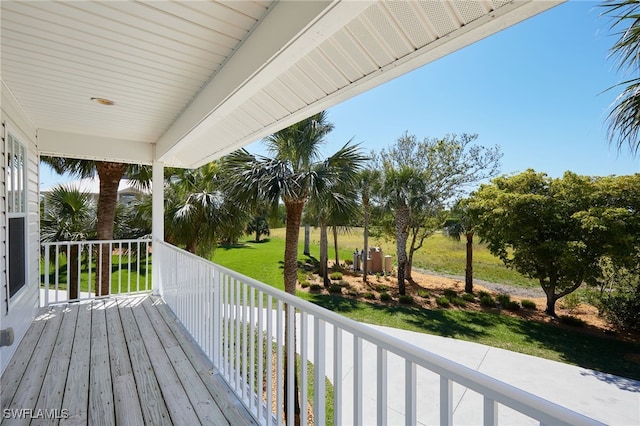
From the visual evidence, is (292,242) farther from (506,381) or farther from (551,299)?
(551,299)

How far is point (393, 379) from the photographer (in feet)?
16.3

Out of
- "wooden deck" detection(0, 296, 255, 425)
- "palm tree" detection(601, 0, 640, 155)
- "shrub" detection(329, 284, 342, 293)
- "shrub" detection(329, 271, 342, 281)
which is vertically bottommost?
"shrub" detection(329, 284, 342, 293)

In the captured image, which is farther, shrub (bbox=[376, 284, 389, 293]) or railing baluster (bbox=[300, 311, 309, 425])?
shrub (bbox=[376, 284, 389, 293])

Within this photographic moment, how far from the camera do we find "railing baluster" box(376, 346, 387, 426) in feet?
3.57

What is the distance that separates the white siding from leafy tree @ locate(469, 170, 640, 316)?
11006 millimetres

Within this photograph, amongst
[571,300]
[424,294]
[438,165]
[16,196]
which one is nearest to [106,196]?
[16,196]

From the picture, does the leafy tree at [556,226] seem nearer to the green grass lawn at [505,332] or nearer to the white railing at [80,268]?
the green grass lawn at [505,332]

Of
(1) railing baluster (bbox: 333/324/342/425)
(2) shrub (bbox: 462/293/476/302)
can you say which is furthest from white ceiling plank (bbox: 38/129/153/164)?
(2) shrub (bbox: 462/293/476/302)

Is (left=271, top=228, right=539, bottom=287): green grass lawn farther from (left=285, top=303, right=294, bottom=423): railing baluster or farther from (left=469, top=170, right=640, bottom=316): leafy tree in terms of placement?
(left=285, top=303, right=294, bottom=423): railing baluster

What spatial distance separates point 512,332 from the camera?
8.66m

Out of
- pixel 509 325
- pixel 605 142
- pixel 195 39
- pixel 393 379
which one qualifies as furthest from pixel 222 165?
pixel 509 325

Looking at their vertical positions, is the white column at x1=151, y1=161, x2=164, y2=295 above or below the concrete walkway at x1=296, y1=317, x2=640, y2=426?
above

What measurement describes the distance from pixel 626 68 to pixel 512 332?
7.36 m

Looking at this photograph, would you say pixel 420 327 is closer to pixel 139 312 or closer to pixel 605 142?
pixel 605 142
